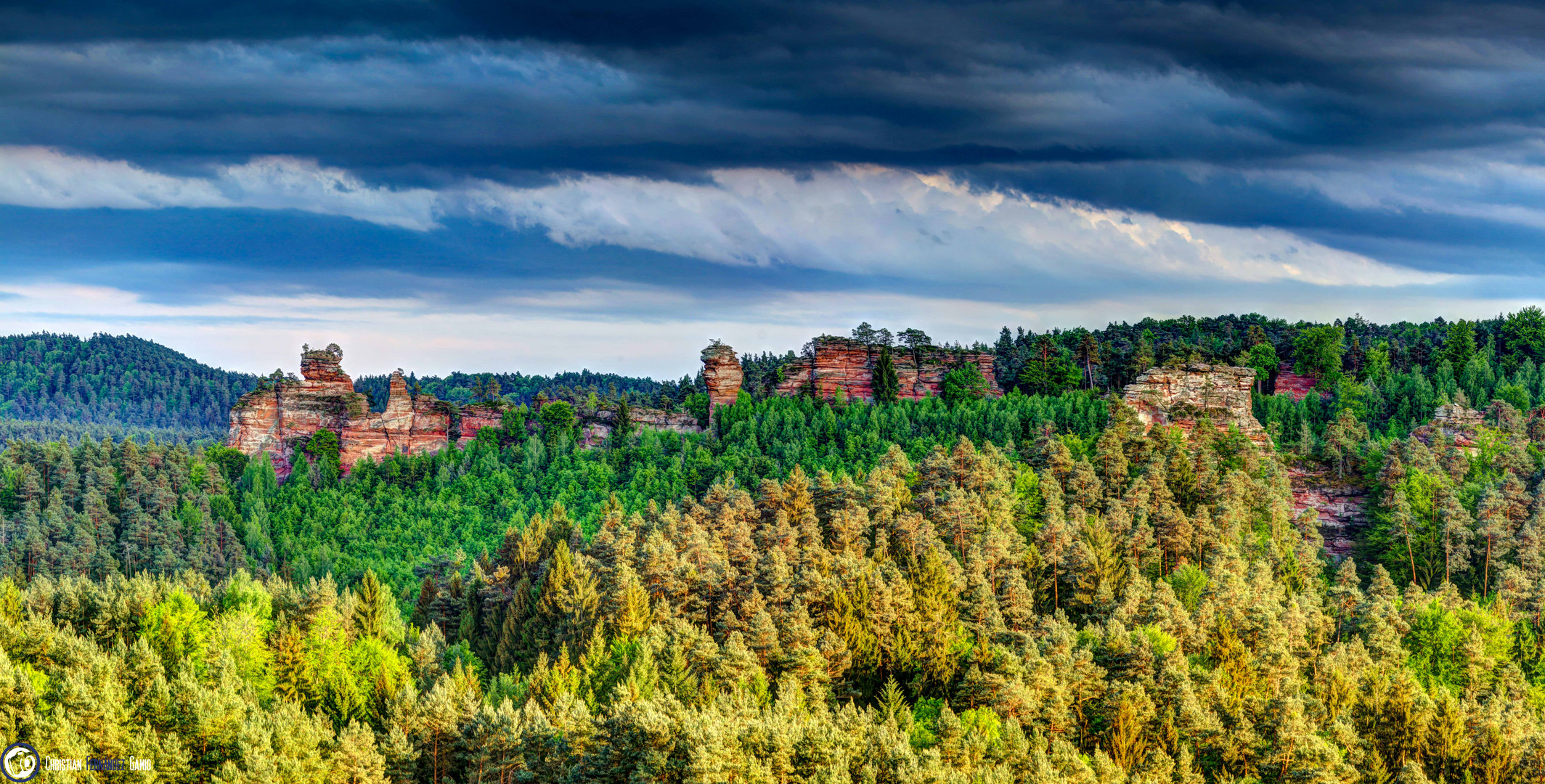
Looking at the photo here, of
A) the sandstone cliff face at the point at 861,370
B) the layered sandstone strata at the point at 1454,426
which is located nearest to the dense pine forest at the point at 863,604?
the layered sandstone strata at the point at 1454,426

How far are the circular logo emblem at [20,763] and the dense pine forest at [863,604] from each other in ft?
2.60

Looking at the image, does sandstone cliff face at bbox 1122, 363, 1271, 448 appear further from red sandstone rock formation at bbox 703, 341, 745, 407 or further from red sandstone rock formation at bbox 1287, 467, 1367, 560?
red sandstone rock formation at bbox 703, 341, 745, 407

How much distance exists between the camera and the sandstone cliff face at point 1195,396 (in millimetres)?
125812

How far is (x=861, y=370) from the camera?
148m

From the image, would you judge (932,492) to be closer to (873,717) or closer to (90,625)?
(873,717)

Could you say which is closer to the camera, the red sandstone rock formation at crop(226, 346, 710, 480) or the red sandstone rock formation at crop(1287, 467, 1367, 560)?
the red sandstone rock formation at crop(1287, 467, 1367, 560)

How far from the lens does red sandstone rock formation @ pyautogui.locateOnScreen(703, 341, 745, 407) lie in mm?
147500

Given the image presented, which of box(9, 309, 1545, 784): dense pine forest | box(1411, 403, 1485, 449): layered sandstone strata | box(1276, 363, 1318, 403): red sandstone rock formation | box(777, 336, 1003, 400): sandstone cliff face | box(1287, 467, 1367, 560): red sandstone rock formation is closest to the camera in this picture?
box(9, 309, 1545, 784): dense pine forest

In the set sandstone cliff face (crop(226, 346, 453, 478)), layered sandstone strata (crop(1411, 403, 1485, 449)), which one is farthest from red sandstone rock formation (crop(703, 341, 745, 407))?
layered sandstone strata (crop(1411, 403, 1485, 449))

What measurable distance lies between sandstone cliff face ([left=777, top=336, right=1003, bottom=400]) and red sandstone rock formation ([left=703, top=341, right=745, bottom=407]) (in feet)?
19.4

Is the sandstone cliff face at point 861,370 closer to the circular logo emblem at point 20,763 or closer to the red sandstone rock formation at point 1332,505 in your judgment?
the red sandstone rock formation at point 1332,505

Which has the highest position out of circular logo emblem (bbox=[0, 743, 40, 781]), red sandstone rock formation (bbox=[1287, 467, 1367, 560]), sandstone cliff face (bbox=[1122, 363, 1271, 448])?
sandstone cliff face (bbox=[1122, 363, 1271, 448])

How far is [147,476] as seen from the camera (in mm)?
152000

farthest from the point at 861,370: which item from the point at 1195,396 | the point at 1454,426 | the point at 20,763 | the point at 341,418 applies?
the point at 20,763
